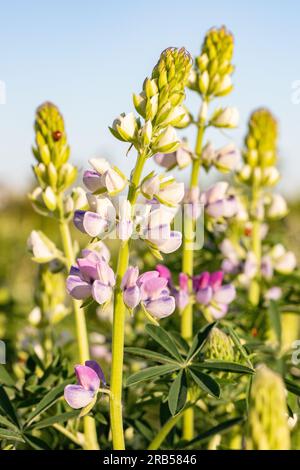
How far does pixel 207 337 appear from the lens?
1.45 meters

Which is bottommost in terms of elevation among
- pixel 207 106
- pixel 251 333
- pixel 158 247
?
pixel 251 333

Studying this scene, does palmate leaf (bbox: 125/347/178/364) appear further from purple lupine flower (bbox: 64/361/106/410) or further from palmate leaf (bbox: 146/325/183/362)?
purple lupine flower (bbox: 64/361/106/410)

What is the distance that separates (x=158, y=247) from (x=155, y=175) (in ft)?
0.45

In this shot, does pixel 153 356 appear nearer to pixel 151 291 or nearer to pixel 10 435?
pixel 151 291

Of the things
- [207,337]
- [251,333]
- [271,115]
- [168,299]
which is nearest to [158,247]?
[168,299]

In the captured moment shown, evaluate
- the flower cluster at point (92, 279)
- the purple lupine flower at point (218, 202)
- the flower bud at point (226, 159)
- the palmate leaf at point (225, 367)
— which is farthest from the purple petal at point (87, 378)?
the flower bud at point (226, 159)

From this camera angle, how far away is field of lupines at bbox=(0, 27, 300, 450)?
1.28m

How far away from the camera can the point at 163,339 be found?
4.75 feet

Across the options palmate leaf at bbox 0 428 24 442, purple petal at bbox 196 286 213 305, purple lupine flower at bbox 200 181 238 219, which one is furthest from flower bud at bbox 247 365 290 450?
purple lupine flower at bbox 200 181 238 219

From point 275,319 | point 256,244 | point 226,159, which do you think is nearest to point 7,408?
point 275,319

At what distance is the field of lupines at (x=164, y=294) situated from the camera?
50.4 inches

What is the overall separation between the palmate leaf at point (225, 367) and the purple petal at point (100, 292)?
27 cm

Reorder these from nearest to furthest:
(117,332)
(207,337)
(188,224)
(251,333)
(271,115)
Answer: (117,332), (207,337), (188,224), (251,333), (271,115)
